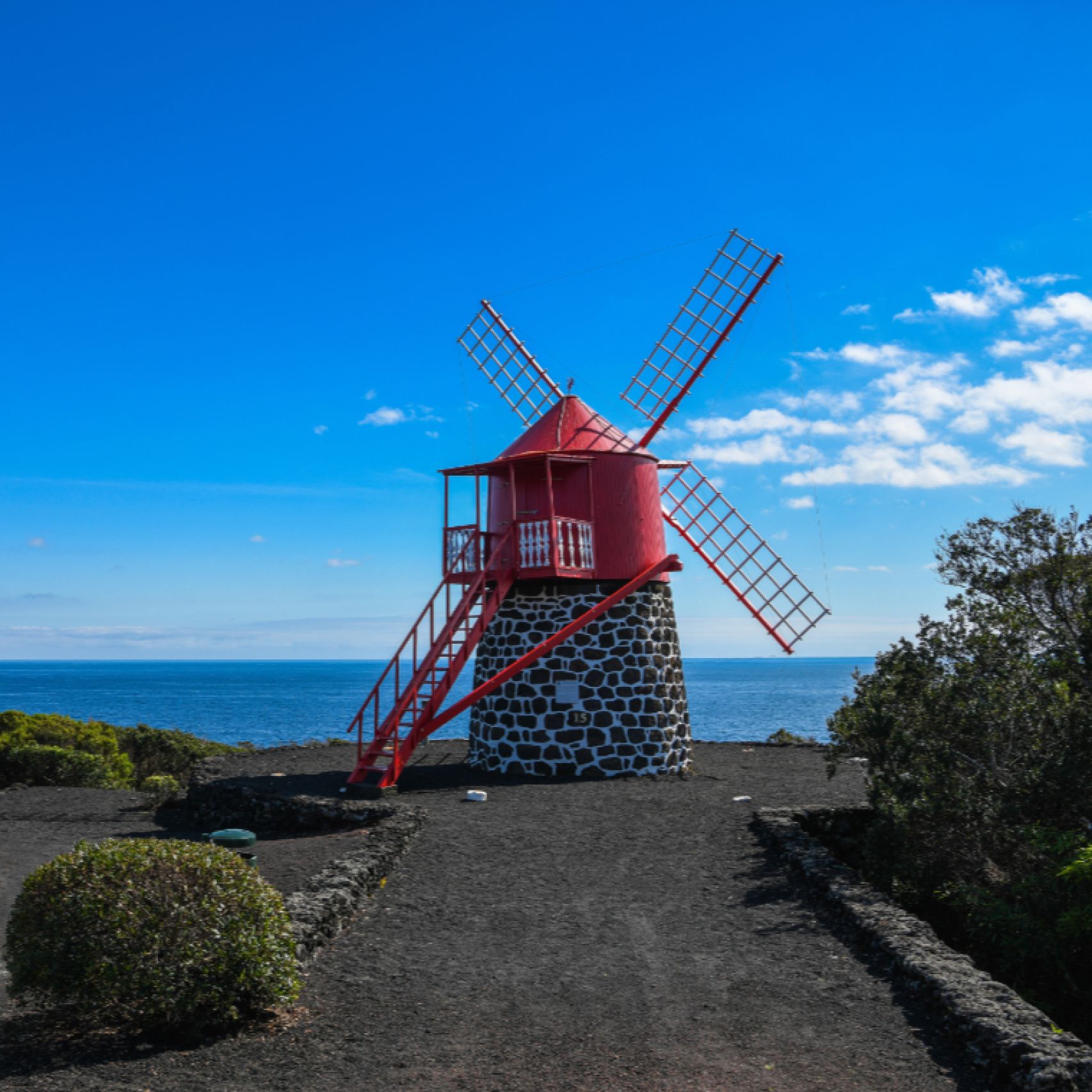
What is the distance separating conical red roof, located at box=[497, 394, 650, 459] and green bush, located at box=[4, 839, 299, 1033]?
12.5m

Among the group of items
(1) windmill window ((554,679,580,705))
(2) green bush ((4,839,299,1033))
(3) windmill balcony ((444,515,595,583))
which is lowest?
(2) green bush ((4,839,299,1033))

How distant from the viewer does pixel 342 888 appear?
9883 mm

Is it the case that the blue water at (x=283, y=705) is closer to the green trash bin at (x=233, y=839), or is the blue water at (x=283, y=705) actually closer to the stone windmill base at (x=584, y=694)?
the stone windmill base at (x=584, y=694)

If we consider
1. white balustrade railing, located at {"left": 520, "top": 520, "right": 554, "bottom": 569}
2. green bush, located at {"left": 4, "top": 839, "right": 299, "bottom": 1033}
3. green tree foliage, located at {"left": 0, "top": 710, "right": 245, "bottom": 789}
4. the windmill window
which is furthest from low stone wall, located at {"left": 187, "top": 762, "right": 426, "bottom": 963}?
white balustrade railing, located at {"left": 520, "top": 520, "right": 554, "bottom": 569}

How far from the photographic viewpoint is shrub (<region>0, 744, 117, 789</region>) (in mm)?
22125

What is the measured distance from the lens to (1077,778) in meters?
10.3

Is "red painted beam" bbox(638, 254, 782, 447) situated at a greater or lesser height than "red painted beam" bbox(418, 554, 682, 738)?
greater

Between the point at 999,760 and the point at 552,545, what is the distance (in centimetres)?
846

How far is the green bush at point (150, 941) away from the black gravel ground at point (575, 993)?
262 millimetres

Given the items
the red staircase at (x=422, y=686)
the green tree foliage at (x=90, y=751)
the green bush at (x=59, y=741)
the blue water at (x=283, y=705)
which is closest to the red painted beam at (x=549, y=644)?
the red staircase at (x=422, y=686)

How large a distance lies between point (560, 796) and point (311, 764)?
22.8 feet

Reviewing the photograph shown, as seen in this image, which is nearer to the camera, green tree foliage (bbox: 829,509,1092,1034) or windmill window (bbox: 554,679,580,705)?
green tree foliage (bbox: 829,509,1092,1034)

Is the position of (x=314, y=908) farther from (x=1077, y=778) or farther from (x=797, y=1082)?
(x=1077, y=778)

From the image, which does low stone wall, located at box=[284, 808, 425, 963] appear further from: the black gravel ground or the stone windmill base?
the stone windmill base
